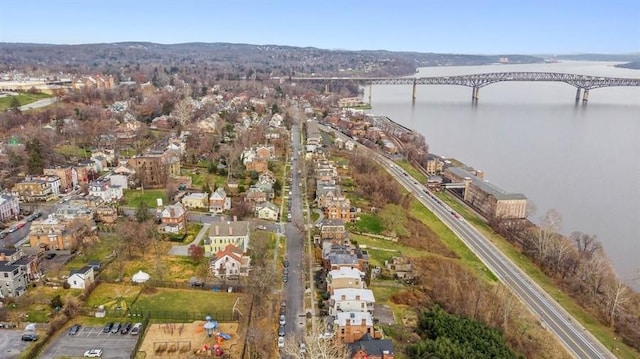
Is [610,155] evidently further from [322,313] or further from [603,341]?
[322,313]

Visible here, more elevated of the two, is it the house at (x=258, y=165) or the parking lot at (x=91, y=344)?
the house at (x=258, y=165)

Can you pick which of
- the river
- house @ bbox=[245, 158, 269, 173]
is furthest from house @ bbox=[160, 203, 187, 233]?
the river

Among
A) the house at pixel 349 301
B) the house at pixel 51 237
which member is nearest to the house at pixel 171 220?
the house at pixel 51 237

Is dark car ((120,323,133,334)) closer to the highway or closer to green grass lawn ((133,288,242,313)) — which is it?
green grass lawn ((133,288,242,313))

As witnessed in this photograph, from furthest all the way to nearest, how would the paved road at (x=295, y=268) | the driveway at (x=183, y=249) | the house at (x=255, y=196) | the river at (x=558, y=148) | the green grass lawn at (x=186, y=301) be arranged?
the river at (x=558, y=148) → the house at (x=255, y=196) → the driveway at (x=183, y=249) → the green grass lawn at (x=186, y=301) → the paved road at (x=295, y=268)

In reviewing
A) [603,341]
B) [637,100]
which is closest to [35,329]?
[603,341]

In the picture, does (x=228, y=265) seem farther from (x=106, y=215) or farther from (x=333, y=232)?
(x=106, y=215)

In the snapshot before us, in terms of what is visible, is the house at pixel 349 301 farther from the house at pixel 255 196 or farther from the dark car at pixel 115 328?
the house at pixel 255 196
